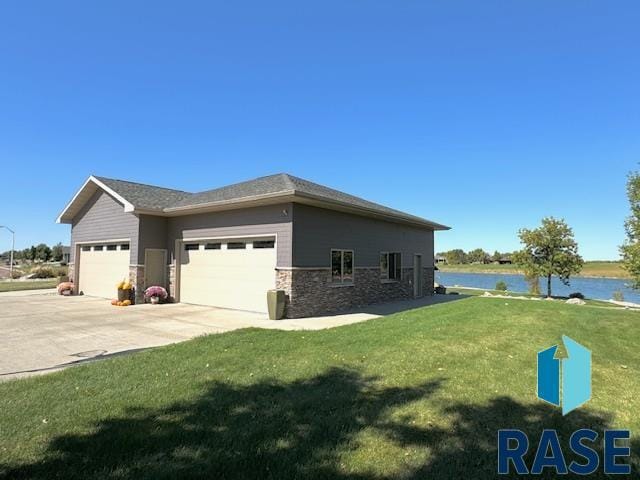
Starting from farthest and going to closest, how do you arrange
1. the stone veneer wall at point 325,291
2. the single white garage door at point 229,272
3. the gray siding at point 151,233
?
the gray siding at point 151,233 → the single white garage door at point 229,272 → the stone veneer wall at point 325,291

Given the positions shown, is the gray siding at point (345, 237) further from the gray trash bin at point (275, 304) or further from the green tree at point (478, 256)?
the green tree at point (478, 256)

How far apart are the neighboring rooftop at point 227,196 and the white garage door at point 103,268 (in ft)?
7.64

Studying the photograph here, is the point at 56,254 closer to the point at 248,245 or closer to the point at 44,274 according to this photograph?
the point at 44,274

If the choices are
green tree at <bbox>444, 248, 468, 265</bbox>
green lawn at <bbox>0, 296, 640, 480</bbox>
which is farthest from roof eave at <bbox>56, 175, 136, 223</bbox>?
green tree at <bbox>444, 248, 468, 265</bbox>

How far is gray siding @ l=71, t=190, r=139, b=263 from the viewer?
15723mm

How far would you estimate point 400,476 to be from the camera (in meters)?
2.93

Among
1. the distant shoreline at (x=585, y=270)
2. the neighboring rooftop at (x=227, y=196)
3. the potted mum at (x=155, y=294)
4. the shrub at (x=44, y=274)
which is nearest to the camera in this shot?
the neighboring rooftop at (x=227, y=196)

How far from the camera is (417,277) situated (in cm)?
1966

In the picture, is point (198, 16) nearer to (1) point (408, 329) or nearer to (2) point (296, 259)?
(2) point (296, 259)

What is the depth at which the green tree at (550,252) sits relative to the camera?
22.0 m

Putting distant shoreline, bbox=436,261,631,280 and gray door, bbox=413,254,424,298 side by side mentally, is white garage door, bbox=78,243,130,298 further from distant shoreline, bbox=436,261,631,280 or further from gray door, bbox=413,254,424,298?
distant shoreline, bbox=436,261,631,280

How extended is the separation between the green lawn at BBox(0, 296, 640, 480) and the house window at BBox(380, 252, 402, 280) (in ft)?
29.8

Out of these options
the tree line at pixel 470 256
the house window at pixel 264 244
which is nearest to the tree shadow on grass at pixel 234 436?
the house window at pixel 264 244

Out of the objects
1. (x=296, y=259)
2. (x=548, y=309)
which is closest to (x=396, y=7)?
Result: (x=296, y=259)
